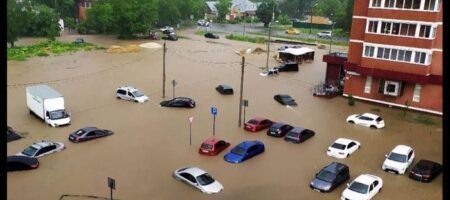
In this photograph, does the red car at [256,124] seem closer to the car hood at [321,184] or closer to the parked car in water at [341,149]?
the parked car in water at [341,149]

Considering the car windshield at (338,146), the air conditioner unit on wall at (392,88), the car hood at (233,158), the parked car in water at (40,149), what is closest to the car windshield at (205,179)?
the car hood at (233,158)

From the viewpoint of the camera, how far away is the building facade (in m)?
37.2

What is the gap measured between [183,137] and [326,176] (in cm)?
1102

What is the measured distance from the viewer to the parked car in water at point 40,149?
25.9 meters

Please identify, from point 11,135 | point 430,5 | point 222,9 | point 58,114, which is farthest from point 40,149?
point 222,9

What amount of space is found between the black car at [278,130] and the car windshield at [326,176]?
24.7ft

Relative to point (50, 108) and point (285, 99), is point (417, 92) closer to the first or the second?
point (285, 99)

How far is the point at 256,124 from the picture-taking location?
1278 inches

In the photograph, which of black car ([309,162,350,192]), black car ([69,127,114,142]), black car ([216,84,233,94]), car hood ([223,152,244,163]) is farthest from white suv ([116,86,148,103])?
black car ([309,162,350,192])

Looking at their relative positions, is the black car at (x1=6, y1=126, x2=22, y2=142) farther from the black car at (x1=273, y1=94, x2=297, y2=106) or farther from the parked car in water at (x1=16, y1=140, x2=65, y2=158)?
the black car at (x1=273, y1=94, x2=297, y2=106)

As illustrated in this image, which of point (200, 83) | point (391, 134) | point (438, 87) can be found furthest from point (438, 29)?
point (200, 83)

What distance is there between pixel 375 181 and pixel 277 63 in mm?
42403

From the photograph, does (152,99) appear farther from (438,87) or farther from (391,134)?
(438,87)

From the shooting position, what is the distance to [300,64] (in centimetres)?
6397
